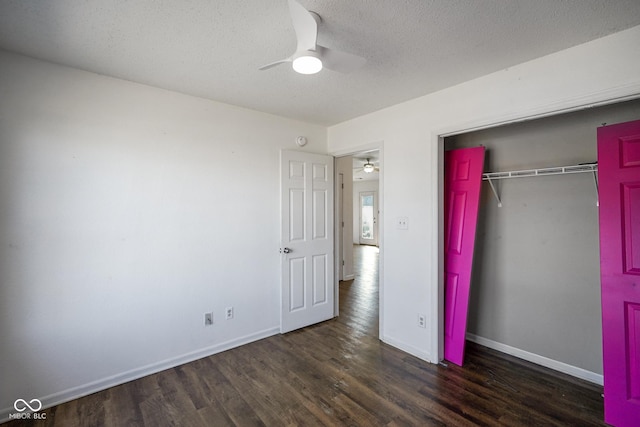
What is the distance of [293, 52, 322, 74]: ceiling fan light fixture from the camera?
5.04 feet

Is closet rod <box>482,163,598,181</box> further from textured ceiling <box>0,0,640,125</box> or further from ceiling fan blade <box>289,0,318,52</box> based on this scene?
ceiling fan blade <box>289,0,318,52</box>

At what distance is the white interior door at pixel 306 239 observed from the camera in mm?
3309

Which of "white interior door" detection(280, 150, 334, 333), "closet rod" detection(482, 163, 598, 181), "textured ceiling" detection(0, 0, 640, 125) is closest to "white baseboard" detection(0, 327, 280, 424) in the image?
"white interior door" detection(280, 150, 334, 333)

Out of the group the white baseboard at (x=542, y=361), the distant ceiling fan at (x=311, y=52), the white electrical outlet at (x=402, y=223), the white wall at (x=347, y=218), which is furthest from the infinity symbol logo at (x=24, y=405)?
the white wall at (x=347, y=218)

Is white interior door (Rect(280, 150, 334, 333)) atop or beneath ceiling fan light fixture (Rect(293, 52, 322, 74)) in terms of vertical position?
beneath

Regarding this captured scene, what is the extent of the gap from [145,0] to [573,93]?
8.44 feet

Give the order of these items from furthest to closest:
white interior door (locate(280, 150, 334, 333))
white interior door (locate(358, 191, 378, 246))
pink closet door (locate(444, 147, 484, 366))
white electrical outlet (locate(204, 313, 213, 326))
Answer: white interior door (locate(358, 191, 378, 246))
white interior door (locate(280, 150, 334, 333))
white electrical outlet (locate(204, 313, 213, 326))
pink closet door (locate(444, 147, 484, 366))

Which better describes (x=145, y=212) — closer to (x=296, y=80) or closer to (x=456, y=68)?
(x=296, y=80)

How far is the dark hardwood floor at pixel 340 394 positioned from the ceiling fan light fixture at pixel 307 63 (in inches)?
86.6

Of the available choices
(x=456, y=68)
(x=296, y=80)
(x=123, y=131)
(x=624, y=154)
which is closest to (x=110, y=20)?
(x=123, y=131)

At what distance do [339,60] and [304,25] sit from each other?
297 mm

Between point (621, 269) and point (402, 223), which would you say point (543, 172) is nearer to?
point (621, 269)

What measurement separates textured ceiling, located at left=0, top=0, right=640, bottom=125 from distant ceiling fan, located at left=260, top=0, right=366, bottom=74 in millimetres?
149

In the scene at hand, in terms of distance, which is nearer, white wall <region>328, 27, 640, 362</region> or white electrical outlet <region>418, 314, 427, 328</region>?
white wall <region>328, 27, 640, 362</region>
